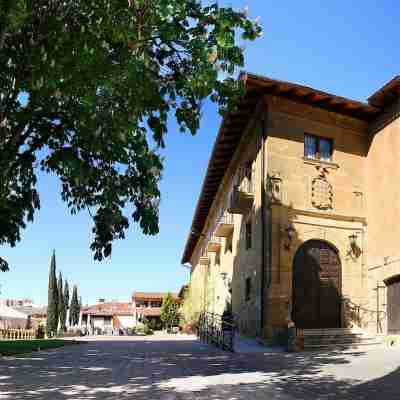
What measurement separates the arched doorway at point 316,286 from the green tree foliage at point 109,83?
31.0 ft

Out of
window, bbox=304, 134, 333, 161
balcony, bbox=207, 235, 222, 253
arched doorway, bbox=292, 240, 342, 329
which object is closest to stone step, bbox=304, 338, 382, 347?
arched doorway, bbox=292, 240, 342, 329

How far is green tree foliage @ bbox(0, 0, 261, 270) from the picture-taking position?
8.89 meters

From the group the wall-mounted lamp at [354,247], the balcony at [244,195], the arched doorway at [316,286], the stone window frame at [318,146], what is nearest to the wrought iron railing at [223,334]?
the arched doorway at [316,286]

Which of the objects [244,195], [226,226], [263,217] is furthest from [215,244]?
[263,217]

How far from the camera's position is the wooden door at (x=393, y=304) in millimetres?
17828

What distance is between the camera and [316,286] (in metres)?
18.8

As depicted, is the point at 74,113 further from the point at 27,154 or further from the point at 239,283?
the point at 239,283

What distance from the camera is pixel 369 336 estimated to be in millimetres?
18031

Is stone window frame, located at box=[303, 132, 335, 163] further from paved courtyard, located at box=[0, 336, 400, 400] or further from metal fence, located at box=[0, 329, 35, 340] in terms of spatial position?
metal fence, located at box=[0, 329, 35, 340]

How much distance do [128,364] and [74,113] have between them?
21.9 feet

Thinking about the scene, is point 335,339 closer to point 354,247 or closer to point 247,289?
point 354,247

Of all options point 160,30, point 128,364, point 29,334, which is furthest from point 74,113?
point 29,334

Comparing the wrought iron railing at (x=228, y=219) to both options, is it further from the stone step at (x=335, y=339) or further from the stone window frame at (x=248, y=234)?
the stone step at (x=335, y=339)

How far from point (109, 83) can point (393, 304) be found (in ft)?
45.9
